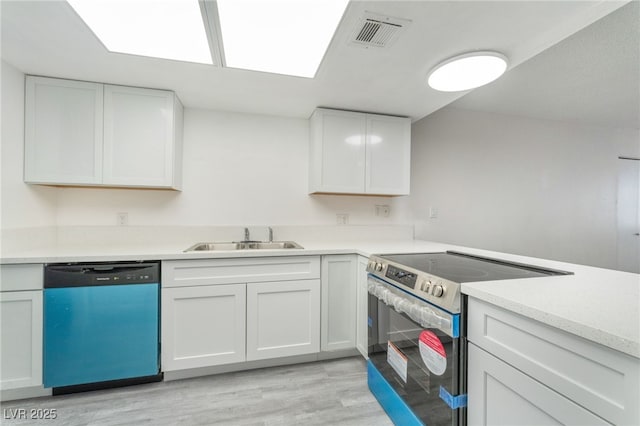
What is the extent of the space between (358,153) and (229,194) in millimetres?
1262

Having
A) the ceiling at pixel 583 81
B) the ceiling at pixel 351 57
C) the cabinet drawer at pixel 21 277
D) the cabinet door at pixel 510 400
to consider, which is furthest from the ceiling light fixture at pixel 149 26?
the ceiling at pixel 583 81

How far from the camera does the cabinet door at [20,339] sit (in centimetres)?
155

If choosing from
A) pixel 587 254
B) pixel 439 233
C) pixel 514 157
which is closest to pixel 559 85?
pixel 514 157

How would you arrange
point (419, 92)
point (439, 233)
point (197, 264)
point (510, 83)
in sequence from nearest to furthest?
point (197, 264) < point (419, 92) < point (510, 83) < point (439, 233)

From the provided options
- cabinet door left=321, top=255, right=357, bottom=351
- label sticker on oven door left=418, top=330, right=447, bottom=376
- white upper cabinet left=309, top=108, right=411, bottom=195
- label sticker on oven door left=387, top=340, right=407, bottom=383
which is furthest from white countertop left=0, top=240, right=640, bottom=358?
white upper cabinet left=309, top=108, right=411, bottom=195

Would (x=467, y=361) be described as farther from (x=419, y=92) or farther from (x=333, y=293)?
(x=419, y=92)

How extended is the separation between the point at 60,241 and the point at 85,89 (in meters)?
1.19

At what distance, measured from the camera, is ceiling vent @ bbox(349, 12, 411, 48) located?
129cm

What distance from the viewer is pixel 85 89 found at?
1.91 metres

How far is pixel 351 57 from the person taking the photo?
160 cm

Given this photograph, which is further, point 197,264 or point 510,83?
point 510,83

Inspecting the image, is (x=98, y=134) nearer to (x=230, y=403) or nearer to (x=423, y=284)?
(x=230, y=403)

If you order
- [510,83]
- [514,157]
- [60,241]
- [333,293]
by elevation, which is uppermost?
[510,83]

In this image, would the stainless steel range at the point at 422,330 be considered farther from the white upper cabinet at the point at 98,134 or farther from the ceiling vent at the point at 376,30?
the white upper cabinet at the point at 98,134
